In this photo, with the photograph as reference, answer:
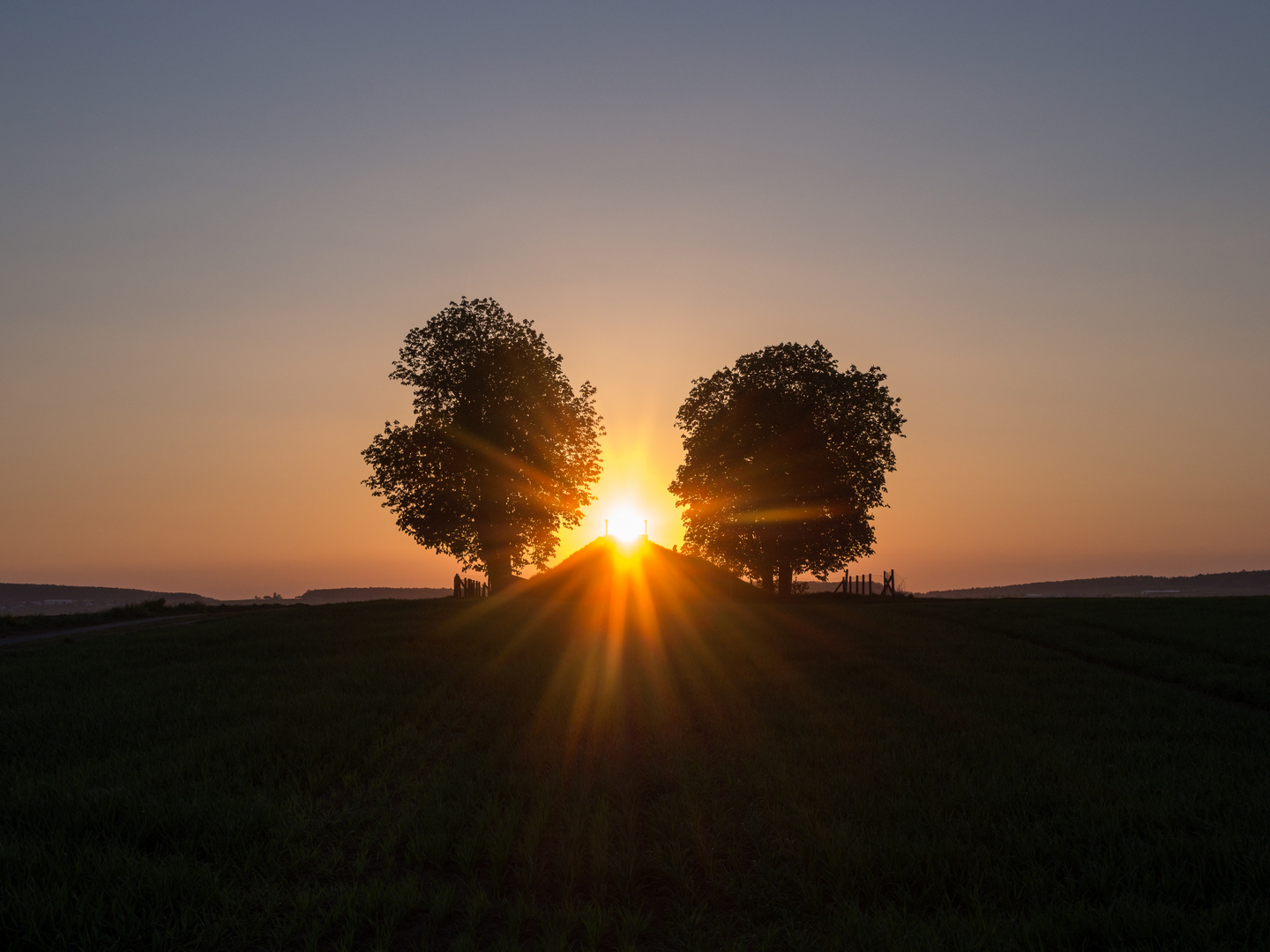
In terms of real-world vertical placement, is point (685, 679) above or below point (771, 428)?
below

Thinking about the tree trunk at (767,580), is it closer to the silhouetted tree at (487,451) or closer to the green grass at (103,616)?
the silhouetted tree at (487,451)

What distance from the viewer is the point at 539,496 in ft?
133

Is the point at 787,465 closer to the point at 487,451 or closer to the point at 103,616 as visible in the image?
the point at 487,451

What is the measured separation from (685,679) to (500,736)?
18.4 ft

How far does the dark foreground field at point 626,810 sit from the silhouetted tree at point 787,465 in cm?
2832

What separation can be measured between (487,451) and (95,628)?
1874 centimetres

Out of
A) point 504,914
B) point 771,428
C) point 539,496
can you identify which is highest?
point 771,428

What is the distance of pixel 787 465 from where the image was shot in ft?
145

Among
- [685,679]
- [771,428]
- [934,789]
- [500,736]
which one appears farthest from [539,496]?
[934,789]

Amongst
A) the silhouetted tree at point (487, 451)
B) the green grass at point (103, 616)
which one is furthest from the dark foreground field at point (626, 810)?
the silhouetted tree at point (487, 451)

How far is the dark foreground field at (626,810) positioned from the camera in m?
5.20

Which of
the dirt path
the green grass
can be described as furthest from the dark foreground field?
the green grass

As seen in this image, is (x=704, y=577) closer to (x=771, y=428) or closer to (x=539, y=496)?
(x=771, y=428)

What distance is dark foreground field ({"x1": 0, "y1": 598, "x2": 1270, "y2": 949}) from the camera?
520 centimetres
